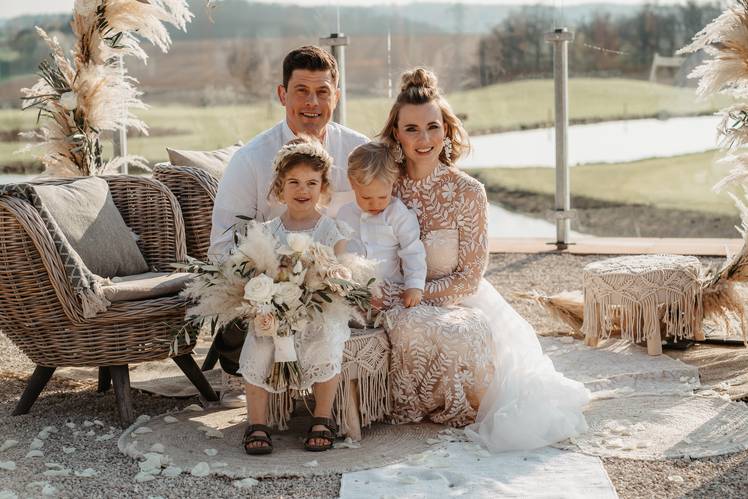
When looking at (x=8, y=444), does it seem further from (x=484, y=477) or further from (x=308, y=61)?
(x=308, y=61)

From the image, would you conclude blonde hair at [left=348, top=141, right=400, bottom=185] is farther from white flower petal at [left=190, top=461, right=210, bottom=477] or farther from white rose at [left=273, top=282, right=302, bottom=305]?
white flower petal at [left=190, top=461, right=210, bottom=477]

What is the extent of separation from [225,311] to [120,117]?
7.33 ft

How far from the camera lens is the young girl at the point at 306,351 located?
345 cm

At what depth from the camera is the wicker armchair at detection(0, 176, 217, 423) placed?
3.67 metres

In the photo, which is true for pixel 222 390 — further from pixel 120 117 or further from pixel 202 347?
pixel 120 117

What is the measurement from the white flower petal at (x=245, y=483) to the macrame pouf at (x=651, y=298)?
212 cm

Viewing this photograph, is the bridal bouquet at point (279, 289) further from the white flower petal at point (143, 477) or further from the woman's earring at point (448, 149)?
the woman's earring at point (448, 149)

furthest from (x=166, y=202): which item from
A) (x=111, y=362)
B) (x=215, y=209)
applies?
(x=111, y=362)

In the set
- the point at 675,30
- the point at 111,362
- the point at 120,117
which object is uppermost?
the point at 675,30

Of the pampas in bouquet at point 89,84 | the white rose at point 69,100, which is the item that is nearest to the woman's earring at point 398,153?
the pampas in bouquet at point 89,84

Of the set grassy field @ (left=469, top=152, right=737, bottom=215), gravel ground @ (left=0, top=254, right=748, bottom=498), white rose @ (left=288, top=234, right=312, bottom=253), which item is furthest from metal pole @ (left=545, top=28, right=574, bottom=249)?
white rose @ (left=288, top=234, right=312, bottom=253)

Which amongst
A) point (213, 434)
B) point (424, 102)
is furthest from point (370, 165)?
point (213, 434)

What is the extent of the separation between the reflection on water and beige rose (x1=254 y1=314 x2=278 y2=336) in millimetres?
4802

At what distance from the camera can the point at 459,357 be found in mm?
3619
